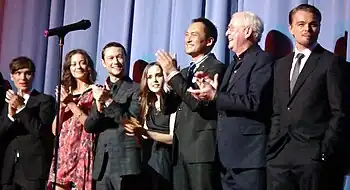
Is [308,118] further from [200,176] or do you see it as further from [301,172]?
[200,176]

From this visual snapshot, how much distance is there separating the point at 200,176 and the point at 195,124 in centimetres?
24

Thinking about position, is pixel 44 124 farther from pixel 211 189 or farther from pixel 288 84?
pixel 288 84

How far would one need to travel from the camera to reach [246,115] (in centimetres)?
300

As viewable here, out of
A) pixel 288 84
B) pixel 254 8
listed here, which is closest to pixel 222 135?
pixel 288 84

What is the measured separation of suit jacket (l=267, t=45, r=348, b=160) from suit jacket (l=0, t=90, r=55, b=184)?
1.53 metres

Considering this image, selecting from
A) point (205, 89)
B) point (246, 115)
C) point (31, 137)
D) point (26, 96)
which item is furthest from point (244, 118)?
point (26, 96)

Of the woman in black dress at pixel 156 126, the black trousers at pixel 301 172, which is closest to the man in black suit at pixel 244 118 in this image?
the black trousers at pixel 301 172

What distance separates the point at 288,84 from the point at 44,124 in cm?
161

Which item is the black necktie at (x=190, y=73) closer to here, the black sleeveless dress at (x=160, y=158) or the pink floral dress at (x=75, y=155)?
the black sleeveless dress at (x=160, y=158)

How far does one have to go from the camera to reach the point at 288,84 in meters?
2.94

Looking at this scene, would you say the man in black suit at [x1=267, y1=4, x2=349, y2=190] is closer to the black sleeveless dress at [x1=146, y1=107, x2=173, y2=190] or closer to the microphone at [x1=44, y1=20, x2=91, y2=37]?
the black sleeveless dress at [x1=146, y1=107, x2=173, y2=190]

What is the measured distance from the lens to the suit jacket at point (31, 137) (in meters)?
3.87

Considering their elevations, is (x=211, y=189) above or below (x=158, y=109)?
below

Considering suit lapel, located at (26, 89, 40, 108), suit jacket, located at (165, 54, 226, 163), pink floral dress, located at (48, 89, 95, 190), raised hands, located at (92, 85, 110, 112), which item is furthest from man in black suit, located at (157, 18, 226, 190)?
suit lapel, located at (26, 89, 40, 108)
